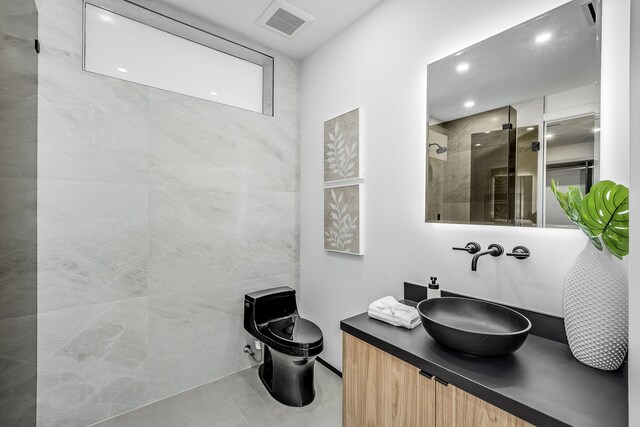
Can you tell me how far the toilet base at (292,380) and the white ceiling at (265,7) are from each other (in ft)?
7.67

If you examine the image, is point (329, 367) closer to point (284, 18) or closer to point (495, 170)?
point (495, 170)

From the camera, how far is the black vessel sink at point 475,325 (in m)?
0.99

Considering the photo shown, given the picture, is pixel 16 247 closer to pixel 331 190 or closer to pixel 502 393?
pixel 331 190

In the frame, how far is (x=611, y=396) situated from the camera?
2.75 ft

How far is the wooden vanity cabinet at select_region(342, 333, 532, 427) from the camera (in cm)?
93

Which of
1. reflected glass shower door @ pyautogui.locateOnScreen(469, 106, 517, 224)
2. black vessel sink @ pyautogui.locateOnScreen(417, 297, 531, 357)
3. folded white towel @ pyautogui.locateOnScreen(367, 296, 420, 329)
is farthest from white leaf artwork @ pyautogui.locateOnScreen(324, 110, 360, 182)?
black vessel sink @ pyautogui.locateOnScreen(417, 297, 531, 357)

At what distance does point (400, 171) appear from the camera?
1807mm

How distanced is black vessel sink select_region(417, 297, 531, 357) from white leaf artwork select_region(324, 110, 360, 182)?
104cm

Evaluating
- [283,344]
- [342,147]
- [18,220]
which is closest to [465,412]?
[283,344]

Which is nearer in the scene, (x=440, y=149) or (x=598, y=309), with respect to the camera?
(x=598, y=309)

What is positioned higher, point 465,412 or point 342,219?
point 342,219

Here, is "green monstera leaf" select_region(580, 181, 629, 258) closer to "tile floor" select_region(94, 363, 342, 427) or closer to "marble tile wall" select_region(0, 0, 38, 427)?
"tile floor" select_region(94, 363, 342, 427)

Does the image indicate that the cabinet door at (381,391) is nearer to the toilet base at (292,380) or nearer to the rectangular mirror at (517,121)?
the toilet base at (292,380)

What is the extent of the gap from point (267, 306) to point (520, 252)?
1711 mm
